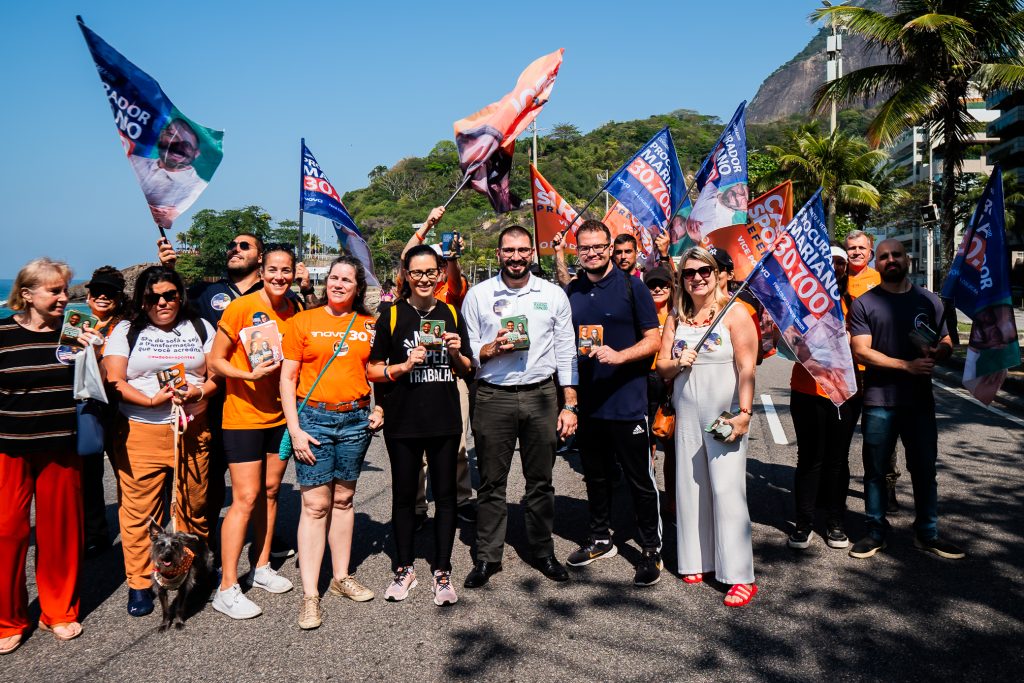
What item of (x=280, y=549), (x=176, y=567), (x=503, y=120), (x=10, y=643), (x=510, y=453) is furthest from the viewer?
(x=503, y=120)

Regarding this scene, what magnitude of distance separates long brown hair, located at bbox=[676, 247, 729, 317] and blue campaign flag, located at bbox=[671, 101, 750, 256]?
62.6 inches

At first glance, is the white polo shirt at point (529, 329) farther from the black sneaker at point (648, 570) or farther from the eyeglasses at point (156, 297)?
the eyeglasses at point (156, 297)

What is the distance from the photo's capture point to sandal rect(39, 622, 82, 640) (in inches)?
159

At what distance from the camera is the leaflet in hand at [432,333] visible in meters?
4.32

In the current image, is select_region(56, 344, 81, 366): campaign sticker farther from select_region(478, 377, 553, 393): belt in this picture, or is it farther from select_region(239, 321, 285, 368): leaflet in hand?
select_region(478, 377, 553, 393): belt

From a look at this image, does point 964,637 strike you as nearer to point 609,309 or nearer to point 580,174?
point 609,309

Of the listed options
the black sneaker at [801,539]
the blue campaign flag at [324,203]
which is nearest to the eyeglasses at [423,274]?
the blue campaign flag at [324,203]

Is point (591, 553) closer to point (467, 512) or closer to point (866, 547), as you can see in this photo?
point (467, 512)

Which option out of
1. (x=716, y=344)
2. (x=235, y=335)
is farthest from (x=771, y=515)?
(x=235, y=335)

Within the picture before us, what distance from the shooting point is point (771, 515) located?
5.90m

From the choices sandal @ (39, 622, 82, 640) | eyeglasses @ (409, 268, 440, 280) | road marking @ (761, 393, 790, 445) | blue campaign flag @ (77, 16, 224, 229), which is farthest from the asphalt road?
road marking @ (761, 393, 790, 445)

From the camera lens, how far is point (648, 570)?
4.64 m

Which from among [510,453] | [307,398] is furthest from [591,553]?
[307,398]

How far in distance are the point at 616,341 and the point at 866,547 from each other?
2046 mm
